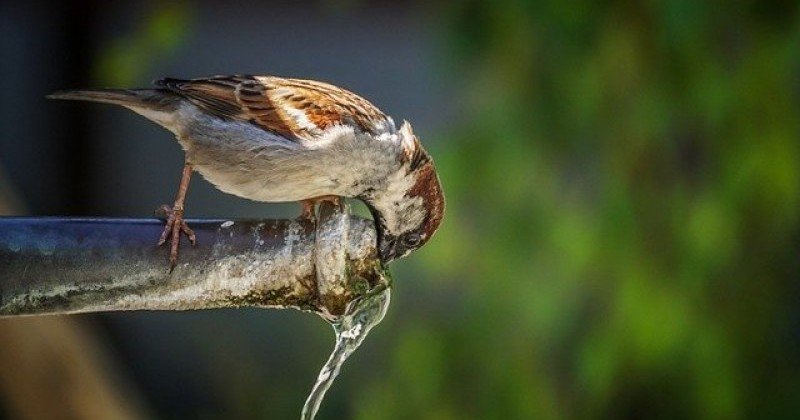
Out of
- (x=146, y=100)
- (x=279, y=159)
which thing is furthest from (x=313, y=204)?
(x=146, y=100)

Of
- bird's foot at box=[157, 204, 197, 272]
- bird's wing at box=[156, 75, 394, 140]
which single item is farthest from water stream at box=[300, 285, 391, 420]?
bird's wing at box=[156, 75, 394, 140]

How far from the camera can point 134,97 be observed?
6.45 ft

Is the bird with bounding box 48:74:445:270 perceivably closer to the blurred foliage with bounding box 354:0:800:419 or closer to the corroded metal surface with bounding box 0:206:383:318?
the corroded metal surface with bounding box 0:206:383:318

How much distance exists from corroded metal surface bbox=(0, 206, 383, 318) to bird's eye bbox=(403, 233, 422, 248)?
93 millimetres

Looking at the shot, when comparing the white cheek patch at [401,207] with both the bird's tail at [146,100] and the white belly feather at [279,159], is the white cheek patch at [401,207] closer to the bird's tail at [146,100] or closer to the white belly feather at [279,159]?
the white belly feather at [279,159]

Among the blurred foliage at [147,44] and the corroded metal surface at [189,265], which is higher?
the blurred foliage at [147,44]

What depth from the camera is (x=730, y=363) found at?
2.80m

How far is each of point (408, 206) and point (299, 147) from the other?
0.29m

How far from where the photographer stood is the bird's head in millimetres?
1604

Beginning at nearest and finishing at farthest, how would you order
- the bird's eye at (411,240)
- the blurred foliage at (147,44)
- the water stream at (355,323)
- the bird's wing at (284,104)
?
1. the water stream at (355,323)
2. the bird's eye at (411,240)
3. the bird's wing at (284,104)
4. the blurred foliage at (147,44)

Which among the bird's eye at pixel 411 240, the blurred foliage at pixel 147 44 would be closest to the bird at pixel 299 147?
the bird's eye at pixel 411 240

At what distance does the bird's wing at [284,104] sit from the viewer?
1.85 m

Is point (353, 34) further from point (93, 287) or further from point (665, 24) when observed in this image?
point (93, 287)

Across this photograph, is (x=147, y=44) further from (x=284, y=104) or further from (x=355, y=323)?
(x=355, y=323)
